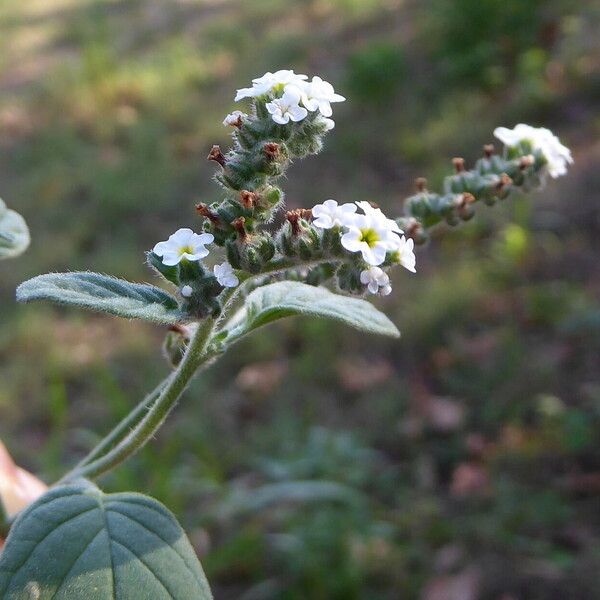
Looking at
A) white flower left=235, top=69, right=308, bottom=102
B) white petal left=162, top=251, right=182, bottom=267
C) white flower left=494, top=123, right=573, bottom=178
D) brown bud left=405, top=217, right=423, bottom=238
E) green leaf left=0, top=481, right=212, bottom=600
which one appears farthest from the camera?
white flower left=494, top=123, right=573, bottom=178

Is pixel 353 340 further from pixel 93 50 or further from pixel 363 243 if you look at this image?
pixel 93 50

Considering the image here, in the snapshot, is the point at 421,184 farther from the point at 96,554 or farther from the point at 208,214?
the point at 96,554

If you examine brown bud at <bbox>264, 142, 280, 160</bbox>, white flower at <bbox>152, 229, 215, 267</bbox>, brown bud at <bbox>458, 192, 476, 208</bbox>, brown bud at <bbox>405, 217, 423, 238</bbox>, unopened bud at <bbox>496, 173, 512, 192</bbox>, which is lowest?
white flower at <bbox>152, 229, 215, 267</bbox>

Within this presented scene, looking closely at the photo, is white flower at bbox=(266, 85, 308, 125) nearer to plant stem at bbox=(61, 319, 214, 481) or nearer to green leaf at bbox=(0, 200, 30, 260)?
plant stem at bbox=(61, 319, 214, 481)

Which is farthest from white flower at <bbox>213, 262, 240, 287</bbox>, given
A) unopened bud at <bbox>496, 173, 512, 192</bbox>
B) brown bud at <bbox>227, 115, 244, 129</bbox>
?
unopened bud at <bbox>496, 173, 512, 192</bbox>

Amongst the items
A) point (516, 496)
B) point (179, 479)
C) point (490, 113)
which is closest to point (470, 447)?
point (516, 496)

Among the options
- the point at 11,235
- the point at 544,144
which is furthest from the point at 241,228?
the point at 544,144
